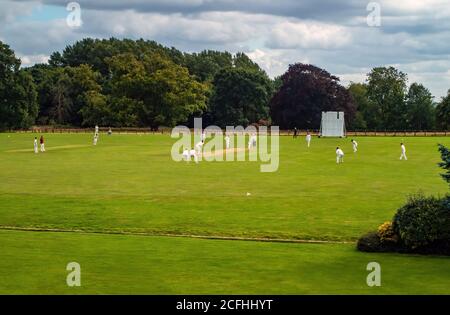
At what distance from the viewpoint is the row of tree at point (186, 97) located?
389ft

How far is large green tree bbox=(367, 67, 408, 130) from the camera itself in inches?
5182

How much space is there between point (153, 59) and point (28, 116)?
2554 centimetres

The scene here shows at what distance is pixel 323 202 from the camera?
29.4 metres

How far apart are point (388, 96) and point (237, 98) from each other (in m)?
31.6

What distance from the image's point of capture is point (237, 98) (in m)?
135

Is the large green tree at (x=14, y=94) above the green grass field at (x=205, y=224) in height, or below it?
above

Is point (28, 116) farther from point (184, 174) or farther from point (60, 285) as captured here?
point (60, 285)

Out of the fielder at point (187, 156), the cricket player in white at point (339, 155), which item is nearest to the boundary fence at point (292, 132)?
the cricket player in white at point (339, 155)

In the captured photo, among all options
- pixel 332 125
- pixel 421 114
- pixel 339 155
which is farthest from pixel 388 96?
pixel 339 155

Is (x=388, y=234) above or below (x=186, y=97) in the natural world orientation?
below

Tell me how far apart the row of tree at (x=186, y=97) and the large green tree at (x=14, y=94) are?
0.17 m

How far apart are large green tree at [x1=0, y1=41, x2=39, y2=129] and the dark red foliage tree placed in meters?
44.9

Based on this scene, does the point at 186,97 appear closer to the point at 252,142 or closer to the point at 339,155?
the point at 252,142

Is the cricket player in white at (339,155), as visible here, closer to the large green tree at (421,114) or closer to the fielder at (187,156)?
the fielder at (187,156)
